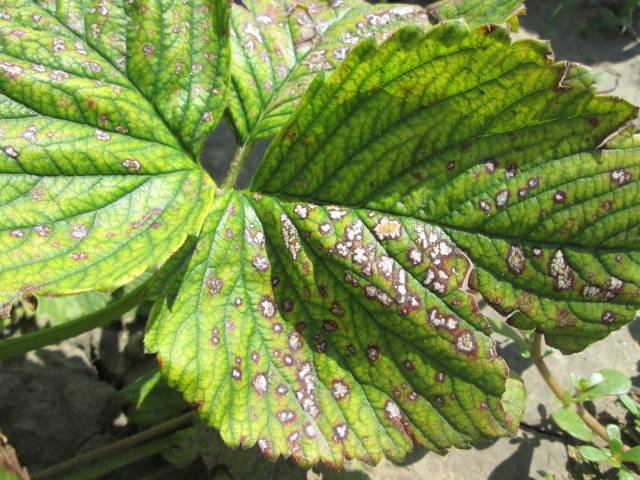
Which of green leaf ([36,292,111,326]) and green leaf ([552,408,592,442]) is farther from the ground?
green leaf ([552,408,592,442])

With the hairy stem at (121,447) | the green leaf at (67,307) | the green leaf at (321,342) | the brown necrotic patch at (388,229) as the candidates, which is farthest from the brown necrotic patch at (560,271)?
the green leaf at (67,307)

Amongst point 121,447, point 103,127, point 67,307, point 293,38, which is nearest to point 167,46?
point 103,127

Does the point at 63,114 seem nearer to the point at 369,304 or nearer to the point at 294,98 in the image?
the point at 294,98

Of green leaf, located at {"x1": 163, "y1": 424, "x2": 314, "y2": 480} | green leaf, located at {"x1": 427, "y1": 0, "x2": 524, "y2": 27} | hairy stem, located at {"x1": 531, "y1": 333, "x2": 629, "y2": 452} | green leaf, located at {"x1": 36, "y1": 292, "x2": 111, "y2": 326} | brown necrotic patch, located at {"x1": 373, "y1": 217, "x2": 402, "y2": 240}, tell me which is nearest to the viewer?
brown necrotic patch, located at {"x1": 373, "y1": 217, "x2": 402, "y2": 240}

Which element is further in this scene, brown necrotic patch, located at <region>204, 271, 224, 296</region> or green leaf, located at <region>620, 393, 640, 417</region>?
green leaf, located at <region>620, 393, 640, 417</region>

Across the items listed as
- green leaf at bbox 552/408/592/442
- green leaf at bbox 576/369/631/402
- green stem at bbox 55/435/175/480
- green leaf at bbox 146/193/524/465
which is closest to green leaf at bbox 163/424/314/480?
green stem at bbox 55/435/175/480

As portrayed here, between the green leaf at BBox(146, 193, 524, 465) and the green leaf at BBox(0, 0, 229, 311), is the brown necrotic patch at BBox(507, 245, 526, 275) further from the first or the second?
the green leaf at BBox(0, 0, 229, 311)

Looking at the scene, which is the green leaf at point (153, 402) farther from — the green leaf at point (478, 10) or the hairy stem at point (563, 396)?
the green leaf at point (478, 10)
